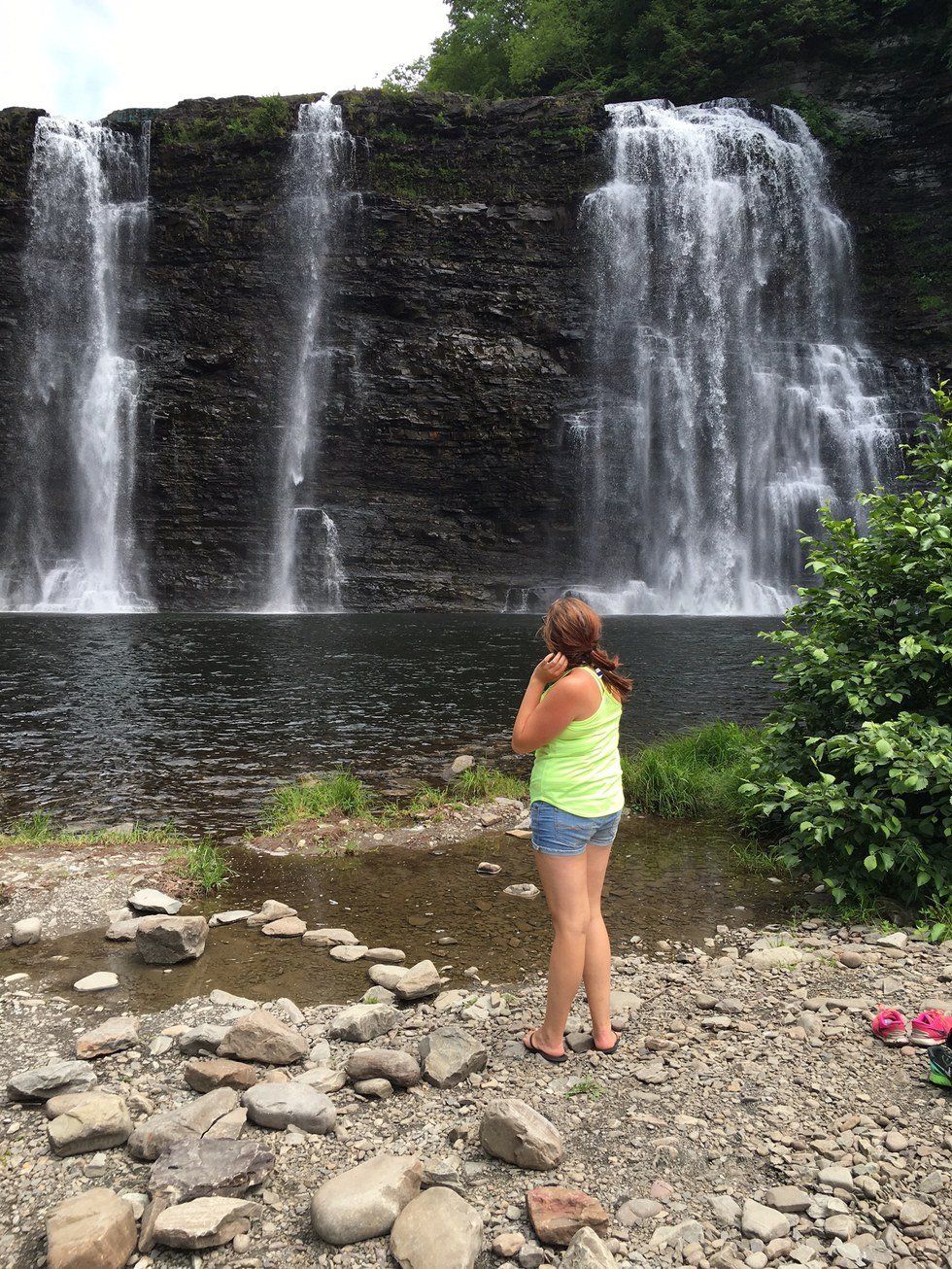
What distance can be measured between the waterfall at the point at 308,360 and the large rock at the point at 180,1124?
32.9 meters

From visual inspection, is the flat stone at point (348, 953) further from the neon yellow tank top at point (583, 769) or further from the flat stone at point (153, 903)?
the neon yellow tank top at point (583, 769)

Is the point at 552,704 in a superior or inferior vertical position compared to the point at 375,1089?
superior

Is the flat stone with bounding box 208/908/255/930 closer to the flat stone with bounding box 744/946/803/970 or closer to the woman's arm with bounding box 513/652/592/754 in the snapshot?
the woman's arm with bounding box 513/652/592/754

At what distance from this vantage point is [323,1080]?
12.1 ft

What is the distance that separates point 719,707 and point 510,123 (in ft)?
116

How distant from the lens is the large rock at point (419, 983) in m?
4.62

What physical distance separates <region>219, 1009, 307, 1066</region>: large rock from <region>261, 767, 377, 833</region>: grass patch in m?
4.23

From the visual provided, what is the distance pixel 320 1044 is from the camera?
406 centimetres

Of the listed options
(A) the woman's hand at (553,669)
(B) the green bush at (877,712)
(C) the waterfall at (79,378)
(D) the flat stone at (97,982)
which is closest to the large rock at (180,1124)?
(D) the flat stone at (97,982)

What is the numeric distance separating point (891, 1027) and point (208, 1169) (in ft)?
9.30

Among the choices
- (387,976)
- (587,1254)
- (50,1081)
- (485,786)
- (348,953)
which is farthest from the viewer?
(485,786)

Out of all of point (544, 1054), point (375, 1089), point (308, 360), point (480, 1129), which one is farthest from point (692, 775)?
point (308, 360)

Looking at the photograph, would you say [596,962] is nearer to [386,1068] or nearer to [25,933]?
[386,1068]

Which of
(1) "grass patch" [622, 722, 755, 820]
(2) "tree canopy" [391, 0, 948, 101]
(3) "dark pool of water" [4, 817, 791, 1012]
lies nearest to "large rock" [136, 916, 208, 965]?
(3) "dark pool of water" [4, 817, 791, 1012]
